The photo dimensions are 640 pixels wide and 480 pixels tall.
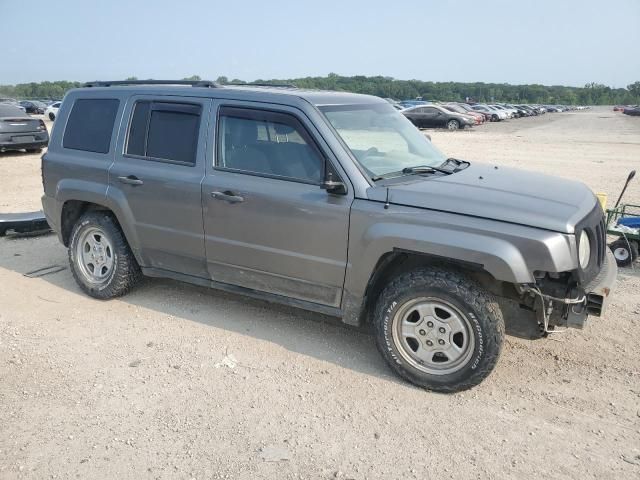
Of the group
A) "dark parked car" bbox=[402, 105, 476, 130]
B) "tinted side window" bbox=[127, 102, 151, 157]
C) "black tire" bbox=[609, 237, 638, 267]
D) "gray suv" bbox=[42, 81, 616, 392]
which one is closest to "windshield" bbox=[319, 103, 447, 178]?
"gray suv" bbox=[42, 81, 616, 392]

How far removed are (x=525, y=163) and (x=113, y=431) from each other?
47.5 ft

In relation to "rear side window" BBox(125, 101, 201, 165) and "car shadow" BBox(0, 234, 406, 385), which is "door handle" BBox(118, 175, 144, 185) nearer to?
"rear side window" BBox(125, 101, 201, 165)

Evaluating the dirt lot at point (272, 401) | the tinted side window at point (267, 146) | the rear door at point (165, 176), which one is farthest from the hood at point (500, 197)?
the rear door at point (165, 176)

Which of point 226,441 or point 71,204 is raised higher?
point 71,204

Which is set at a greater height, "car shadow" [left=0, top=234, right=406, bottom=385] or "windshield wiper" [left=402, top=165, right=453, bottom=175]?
"windshield wiper" [left=402, top=165, right=453, bottom=175]

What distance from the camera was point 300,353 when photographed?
4234 millimetres

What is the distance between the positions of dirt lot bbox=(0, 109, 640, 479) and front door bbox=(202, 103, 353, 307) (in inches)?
23.0

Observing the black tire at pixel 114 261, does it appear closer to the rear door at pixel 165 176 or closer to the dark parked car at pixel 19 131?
the rear door at pixel 165 176

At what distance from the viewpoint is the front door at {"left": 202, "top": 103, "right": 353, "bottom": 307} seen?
12.8 feet

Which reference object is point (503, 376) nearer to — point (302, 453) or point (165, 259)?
point (302, 453)

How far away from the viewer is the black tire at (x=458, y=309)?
348 cm

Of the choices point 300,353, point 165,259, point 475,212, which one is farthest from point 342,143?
point 165,259

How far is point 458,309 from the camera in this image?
3.54 metres

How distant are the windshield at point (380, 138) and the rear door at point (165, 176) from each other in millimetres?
1147
